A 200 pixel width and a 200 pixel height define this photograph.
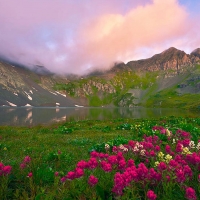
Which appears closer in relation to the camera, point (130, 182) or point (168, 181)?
point (130, 182)

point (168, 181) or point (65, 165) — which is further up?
point (168, 181)

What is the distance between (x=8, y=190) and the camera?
15.4 ft

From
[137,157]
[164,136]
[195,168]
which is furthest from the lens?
[164,136]

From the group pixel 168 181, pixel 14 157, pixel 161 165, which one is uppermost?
pixel 161 165

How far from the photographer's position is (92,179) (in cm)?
376

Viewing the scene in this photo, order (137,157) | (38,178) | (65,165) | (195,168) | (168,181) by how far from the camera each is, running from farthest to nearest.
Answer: (65,165)
(137,157)
(38,178)
(195,168)
(168,181)

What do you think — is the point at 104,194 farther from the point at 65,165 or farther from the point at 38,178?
the point at 65,165

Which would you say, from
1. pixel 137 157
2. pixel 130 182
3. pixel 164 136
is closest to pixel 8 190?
pixel 130 182

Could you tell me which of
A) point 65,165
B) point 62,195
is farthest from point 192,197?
point 65,165

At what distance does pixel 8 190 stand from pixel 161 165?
12.1ft

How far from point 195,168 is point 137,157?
7.75 feet

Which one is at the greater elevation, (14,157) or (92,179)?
(92,179)

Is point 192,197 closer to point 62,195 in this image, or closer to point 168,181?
point 168,181

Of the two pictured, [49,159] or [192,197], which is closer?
[192,197]
